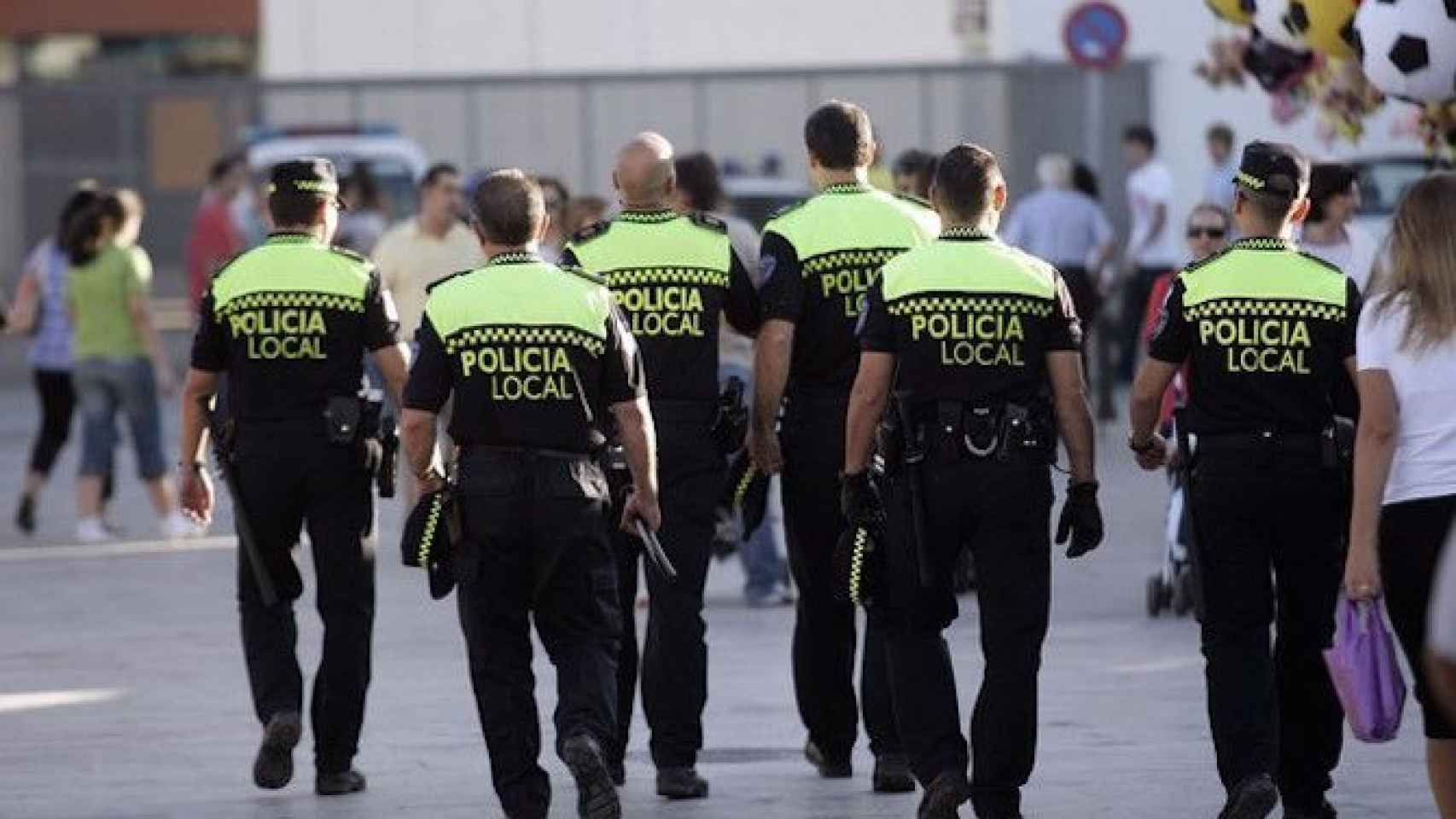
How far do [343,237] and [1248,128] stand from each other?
50.6 ft

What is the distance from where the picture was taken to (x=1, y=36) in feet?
157

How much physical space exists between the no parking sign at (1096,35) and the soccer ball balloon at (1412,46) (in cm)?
1631

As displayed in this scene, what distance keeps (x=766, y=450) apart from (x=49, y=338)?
30.4 feet

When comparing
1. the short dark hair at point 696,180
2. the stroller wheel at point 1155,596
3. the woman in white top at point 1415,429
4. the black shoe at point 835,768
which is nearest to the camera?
the woman in white top at point 1415,429

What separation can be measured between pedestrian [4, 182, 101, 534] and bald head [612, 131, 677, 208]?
8.17 metres

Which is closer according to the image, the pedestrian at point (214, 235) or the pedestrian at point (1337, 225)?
the pedestrian at point (1337, 225)

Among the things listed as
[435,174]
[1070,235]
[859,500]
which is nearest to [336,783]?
[859,500]

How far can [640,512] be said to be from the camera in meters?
9.52

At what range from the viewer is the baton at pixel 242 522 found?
33.3 ft

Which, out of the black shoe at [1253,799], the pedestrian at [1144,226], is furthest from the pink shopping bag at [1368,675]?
the pedestrian at [1144,226]

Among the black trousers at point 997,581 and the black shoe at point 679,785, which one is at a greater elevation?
the black trousers at point 997,581

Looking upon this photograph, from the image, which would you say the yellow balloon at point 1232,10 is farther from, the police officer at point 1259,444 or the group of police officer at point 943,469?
the police officer at point 1259,444

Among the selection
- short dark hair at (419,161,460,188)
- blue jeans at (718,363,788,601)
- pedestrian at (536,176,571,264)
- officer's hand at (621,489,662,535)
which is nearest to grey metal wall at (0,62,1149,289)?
pedestrian at (536,176,571,264)

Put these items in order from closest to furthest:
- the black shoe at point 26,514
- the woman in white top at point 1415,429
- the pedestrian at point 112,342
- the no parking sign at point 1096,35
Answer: the woman in white top at point 1415,429 → the pedestrian at point 112,342 → the black shoe at point 26,514 → the no parking sign at point 1096,35
